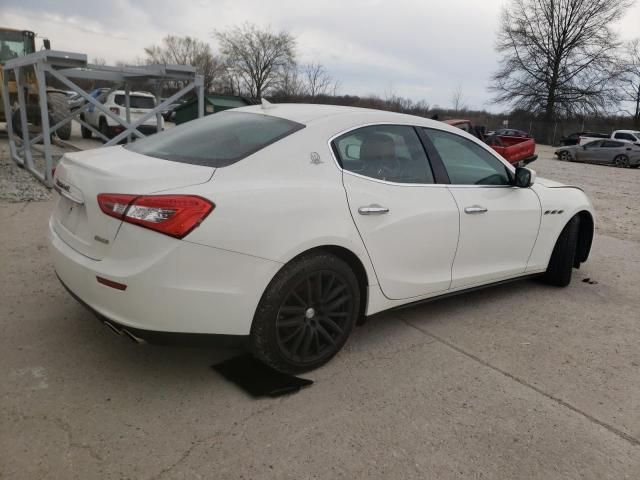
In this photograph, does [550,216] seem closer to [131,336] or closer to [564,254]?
[564,254]

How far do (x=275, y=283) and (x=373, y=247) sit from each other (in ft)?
2.36

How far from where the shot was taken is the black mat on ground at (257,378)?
2.75 metres

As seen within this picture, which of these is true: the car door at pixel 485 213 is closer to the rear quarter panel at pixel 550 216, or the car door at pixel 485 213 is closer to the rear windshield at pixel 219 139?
the rear quarter panel at pixel 550 216

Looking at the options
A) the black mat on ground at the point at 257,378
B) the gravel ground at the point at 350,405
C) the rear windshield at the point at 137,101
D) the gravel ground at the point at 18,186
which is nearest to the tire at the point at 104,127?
the rear windshield at the point at 137,101

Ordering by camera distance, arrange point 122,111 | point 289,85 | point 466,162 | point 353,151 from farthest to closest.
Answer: point 289,85 → point 122,111 → point 466,162 → point 353,151

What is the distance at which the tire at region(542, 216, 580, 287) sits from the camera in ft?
15.1

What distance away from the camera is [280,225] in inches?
102

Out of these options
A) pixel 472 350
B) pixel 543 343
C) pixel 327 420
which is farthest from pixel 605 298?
pixel 327 420

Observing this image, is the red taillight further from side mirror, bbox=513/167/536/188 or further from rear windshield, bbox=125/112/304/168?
side mirror, bbox=513/167/536/188

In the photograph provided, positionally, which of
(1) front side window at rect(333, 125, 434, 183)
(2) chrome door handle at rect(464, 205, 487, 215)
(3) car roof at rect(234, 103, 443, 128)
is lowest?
(2) chrome door handle at rect(464, 205, 487, 215)

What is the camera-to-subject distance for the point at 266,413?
258 centimetres

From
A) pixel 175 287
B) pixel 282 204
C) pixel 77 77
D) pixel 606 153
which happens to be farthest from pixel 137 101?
pixel 606 153

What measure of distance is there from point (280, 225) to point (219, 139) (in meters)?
0.82

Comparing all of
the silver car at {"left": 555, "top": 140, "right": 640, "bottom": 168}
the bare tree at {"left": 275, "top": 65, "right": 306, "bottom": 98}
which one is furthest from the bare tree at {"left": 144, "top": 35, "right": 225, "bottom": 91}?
the silver car at {"left": 555, "top": 140, "right": 640, "bottom": 168}
